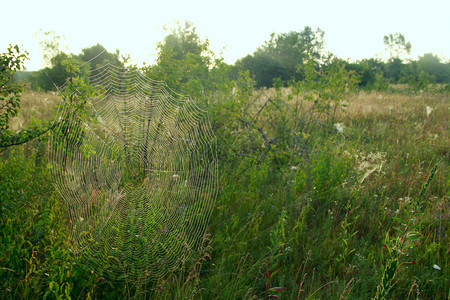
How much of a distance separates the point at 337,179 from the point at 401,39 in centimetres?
9449

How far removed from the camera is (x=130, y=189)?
2992 millimetres

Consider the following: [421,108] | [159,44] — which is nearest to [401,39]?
[421,108]

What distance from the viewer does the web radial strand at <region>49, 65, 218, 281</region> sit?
232 centimetres

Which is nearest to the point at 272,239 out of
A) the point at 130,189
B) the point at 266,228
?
the point at 266,228

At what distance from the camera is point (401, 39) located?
8062cm

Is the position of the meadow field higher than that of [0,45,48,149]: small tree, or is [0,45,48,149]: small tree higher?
[0,45,48,149]: small tree

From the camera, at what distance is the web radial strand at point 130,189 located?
7.62ft

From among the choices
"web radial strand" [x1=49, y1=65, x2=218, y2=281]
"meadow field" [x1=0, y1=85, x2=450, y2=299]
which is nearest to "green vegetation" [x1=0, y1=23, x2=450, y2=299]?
"meadow field" [x1=0, y1=85, x2=450, y2=299]

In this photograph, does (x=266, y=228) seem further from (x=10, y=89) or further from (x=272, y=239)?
(x=10, y=89)

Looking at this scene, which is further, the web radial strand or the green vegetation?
the web radial strand

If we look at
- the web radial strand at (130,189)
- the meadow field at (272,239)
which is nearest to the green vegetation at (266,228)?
the meadow field at (272,239)

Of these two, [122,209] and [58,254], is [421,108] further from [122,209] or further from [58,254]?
[58,254]

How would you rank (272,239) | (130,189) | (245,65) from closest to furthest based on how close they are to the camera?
(272,239)
(130,189)
(245,65)

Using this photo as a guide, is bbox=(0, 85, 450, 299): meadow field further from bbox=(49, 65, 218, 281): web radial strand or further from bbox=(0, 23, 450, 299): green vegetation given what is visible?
bbox=(49, 65, 218, 281): web radial strand
